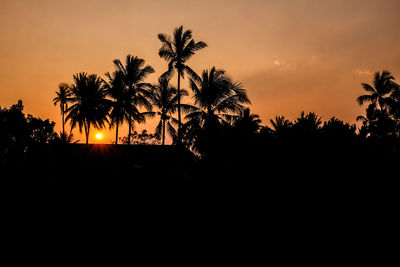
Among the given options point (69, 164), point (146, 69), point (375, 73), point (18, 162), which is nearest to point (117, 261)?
point (69, 164)

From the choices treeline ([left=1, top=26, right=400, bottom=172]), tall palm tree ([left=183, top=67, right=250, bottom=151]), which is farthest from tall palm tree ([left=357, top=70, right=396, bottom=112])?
tall palm tree ([left=183, top=67, right=250, bottom=151])

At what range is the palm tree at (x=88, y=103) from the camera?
26547 millimetres

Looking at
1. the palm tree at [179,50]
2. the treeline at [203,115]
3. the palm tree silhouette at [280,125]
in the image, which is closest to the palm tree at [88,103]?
the treeline at [203,115]

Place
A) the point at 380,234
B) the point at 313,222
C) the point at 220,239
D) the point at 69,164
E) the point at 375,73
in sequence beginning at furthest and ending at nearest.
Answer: the point at 375,73
the point at 69,164
the point at 220,239
the point at 313,222
the point at 380,234

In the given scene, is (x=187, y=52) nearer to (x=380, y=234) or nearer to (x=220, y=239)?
(x=220, y=239)

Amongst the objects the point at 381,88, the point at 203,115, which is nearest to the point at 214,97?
the point at 203,115

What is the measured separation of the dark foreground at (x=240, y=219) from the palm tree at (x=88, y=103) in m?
15.1

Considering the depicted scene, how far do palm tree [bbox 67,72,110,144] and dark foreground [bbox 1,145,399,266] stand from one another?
1510 centimetres

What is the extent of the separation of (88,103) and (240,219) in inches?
962

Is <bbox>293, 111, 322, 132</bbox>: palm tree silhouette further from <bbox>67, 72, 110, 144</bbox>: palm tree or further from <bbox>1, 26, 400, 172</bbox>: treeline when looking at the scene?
<bbox>67, 72, 110, 144</bbox>: palm tree

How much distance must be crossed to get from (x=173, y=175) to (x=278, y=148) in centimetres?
1225

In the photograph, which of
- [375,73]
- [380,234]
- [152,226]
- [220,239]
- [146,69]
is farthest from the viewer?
[375,73]

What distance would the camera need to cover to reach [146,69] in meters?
26.7

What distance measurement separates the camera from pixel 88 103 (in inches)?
1053
